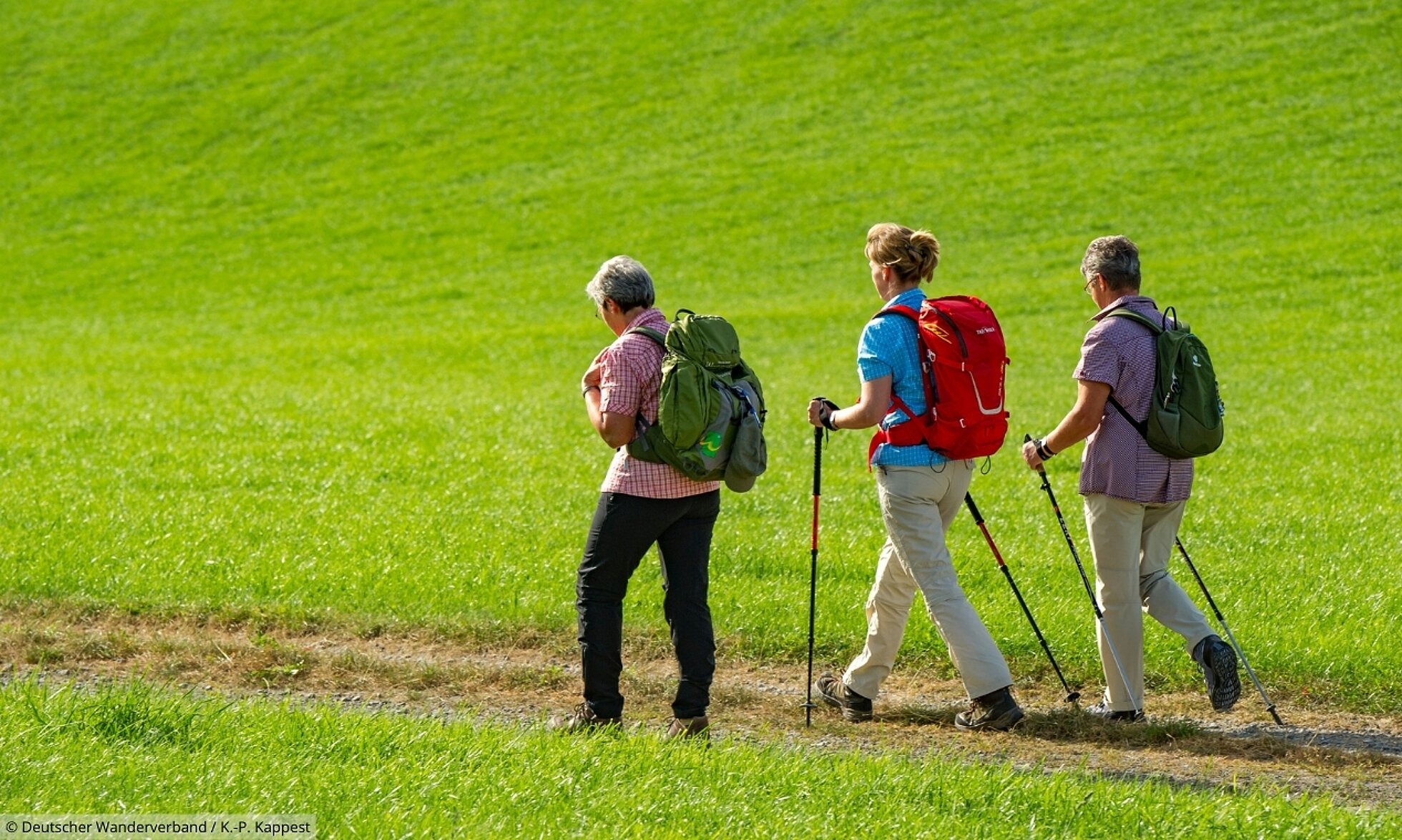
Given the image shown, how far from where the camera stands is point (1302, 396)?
19391 mm

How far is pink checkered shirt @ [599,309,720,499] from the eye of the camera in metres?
6.54

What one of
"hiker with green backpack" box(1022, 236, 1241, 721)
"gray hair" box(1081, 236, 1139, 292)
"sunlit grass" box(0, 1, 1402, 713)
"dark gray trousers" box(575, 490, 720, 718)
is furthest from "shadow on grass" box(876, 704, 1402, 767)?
"gray hair" box(1081, 236, 1139, 292)

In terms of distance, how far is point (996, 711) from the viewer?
22.6ft

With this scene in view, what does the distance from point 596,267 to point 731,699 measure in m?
26.2

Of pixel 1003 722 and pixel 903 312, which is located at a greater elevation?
pixel 903 312

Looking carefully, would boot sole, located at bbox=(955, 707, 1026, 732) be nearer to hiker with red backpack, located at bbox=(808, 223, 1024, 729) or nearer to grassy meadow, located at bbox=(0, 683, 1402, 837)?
hiker with red backpack, located at bbox=(808, 223, 1024, 729)

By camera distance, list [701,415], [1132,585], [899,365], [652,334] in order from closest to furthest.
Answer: [701,415]
[652,334]
[899,365]
[1132,585]

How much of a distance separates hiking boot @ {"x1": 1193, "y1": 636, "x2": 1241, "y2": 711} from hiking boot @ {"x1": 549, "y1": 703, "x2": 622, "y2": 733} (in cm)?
291

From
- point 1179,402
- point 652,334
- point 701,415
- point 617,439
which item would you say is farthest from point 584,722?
point 1179,402

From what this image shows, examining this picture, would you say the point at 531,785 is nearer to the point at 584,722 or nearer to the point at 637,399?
the point at 584,722

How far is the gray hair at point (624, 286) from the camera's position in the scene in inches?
264

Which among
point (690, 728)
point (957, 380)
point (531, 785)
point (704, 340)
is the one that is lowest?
point (690, 728)

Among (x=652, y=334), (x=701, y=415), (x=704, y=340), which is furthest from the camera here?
(x=652, y=334)

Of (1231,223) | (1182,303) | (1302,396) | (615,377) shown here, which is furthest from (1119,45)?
(615,377)
